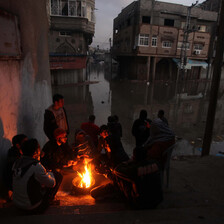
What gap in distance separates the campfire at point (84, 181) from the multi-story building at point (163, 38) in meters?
23.2

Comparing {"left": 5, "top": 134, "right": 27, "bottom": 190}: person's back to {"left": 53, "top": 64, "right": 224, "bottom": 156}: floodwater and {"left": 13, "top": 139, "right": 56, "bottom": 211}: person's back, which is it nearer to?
{"left": 13, "top": 139, "right": 56, "bottom": 211}: person's back

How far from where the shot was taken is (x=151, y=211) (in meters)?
2.71

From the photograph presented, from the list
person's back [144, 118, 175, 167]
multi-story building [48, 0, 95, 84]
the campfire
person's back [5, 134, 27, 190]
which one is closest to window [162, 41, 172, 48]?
multi-story building [48, 0, 95, 84]

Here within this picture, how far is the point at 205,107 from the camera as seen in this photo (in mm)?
13750

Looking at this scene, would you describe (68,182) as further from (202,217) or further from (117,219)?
(202,217)

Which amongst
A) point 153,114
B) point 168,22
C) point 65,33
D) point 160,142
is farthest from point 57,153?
point 168,22

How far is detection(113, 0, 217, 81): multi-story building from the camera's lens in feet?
79.3

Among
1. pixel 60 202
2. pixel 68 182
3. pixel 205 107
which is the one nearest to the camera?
pixel 60 202

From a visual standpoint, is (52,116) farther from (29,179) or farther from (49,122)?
(29,179)

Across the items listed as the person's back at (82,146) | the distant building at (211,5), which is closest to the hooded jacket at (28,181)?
the person's back at (82,146)

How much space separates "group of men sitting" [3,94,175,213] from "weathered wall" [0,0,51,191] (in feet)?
1.48

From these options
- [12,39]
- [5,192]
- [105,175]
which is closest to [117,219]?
[105,175]

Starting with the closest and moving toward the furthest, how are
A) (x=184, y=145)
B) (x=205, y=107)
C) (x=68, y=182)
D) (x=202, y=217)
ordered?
(x=202, y=217) < (x=68, y=182) < (x=184, y=145) < (x=205, y=107)

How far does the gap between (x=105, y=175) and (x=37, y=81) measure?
10.8ft
